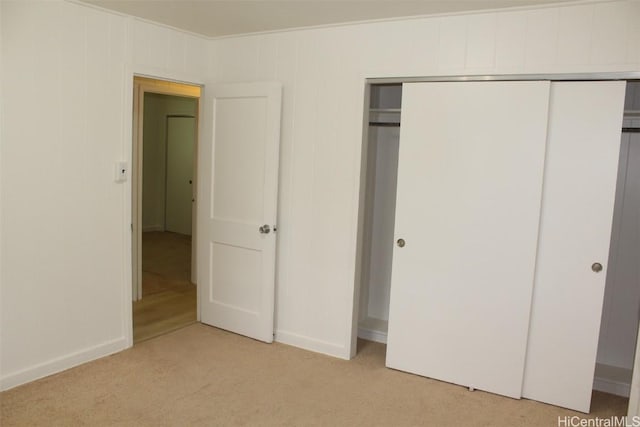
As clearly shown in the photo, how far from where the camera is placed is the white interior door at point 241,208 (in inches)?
151

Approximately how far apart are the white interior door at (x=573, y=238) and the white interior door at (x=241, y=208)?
1.85 metres

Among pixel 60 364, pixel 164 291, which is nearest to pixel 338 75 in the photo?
pixel 60 364

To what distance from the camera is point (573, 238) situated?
305 centimetres

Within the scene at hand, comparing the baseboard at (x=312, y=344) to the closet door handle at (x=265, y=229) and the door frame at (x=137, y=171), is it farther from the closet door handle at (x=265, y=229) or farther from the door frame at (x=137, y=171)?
the door frame at (x=137, y=171)

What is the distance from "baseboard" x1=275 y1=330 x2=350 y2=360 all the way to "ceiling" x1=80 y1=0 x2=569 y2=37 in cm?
227

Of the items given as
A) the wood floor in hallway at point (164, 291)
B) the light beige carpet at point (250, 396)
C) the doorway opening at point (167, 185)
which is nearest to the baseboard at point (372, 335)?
the light beige carpet at point (250, 396)

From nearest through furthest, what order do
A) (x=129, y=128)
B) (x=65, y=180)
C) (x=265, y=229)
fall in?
(x=65, y=180) < (x=129, y=128) < (x=265, y=229)

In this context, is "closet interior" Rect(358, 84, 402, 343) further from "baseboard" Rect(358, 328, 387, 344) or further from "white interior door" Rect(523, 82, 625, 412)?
"white interior door" Rect(523, 82, 625, 412)

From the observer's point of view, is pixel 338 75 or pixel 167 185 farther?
pixel 167 185

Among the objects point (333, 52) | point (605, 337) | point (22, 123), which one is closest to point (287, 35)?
point (333, 52)

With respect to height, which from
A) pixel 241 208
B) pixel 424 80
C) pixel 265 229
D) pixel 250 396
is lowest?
pixel 250 396

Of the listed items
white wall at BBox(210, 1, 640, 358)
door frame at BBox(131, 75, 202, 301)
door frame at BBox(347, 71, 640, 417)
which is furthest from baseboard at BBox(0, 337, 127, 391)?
door frame at BBox(347, 71, 640, 417)

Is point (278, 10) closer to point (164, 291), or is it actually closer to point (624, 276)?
point (624, 276)

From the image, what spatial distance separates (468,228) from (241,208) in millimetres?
1715
